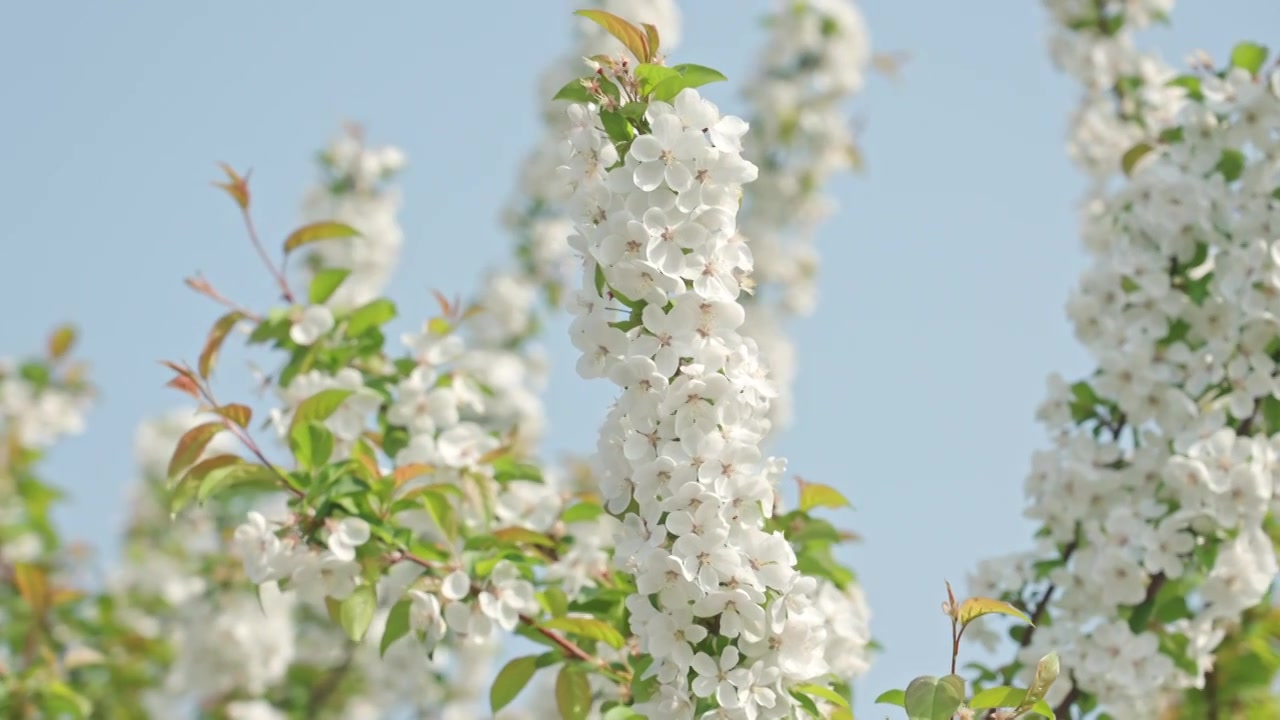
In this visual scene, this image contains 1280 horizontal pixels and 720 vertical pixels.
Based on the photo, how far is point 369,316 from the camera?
9.98 ft

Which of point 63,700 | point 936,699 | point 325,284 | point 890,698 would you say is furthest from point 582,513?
point 63,700

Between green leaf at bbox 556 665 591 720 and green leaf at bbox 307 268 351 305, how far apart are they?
1.13m

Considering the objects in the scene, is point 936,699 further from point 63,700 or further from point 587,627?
point 63,700

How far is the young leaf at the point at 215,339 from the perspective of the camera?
8.77 feet

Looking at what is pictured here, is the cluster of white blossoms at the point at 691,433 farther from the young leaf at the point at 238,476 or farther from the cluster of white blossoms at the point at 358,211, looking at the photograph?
the cluster of white blossoms at the point at 358,211

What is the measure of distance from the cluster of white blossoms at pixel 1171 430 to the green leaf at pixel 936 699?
3.87 ft

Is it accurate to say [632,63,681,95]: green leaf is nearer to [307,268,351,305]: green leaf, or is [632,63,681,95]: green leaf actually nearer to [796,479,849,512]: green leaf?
[796,479,849,512]: green leaf

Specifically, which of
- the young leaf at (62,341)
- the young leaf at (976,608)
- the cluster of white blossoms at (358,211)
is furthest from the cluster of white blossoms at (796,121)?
the young leaf at (976,608)

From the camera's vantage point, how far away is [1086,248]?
5125 millimetres

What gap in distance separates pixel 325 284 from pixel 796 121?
526cm

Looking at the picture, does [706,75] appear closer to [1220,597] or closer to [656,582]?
[656,582]

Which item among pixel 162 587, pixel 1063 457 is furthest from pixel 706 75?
pixel 162 587

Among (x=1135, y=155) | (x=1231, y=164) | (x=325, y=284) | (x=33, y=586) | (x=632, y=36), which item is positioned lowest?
(x=33, y=586)

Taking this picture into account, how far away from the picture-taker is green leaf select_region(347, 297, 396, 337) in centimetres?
303
